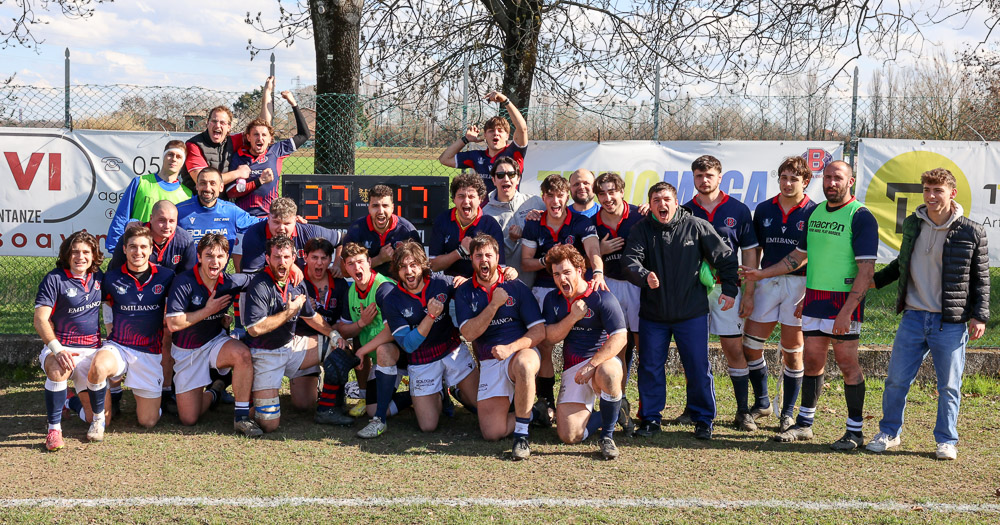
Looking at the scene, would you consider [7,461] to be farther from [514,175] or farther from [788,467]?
[788,467]

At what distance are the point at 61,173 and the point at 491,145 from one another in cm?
418

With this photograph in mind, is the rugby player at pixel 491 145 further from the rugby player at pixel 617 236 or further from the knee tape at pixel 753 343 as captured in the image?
the knee tape at pixel 753 343

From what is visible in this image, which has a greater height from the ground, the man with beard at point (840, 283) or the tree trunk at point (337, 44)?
the tree trunk at point (337, 44)

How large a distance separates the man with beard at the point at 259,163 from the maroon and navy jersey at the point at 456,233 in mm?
1579

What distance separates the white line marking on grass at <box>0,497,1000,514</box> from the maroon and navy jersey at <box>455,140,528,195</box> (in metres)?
3.14

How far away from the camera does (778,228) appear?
6.16m

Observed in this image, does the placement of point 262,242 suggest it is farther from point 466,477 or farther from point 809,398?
point 809,398

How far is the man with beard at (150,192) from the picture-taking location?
6.52m

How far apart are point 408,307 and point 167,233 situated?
1.89 metres

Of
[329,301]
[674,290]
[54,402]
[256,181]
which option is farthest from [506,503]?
[256,181]

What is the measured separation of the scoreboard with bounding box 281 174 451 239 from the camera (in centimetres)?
725

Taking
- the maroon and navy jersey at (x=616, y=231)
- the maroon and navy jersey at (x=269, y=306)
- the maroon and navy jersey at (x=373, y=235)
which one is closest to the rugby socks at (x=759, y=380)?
the maroon and navy jersey at (x=616, y=231)

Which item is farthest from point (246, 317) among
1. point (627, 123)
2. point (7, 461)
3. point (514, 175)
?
point (627, 123)

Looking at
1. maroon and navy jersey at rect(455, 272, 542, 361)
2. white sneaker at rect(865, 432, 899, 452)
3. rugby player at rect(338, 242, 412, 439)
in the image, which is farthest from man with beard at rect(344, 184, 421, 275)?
white sneaker at rect(865, 432, 899, 452)
